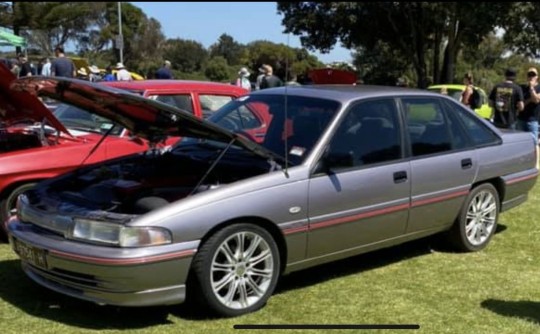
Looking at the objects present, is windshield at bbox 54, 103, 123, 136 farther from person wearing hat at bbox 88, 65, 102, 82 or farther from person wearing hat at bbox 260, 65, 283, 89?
person wearing hat at bbox 88, 65, 102, 82

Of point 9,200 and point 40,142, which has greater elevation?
point 40,142

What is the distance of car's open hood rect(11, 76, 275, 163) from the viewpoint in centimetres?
445

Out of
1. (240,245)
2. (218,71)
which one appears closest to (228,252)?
(240,245)

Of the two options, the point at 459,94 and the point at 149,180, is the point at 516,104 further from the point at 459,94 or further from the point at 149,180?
the point at 149,180

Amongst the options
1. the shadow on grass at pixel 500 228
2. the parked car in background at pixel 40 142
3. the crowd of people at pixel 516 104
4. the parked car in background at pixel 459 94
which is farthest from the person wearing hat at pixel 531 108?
the parked car in background at pixel 40 142

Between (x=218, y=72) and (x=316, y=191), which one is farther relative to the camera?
(x=218, y=72)

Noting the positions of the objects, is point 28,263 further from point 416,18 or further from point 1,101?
point 416,18

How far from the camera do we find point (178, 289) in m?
4.18

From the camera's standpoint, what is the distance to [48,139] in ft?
21.2

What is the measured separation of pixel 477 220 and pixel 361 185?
1761 millimetres

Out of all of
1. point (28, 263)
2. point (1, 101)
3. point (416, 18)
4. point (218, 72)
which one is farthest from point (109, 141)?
point (218, 72)

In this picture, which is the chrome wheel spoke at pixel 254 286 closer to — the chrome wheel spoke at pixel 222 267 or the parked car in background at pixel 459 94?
the chrome wheel spoke at pixel 222 267

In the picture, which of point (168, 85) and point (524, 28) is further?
point (524, 28)

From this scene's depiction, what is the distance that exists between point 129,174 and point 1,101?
7.22 feet
